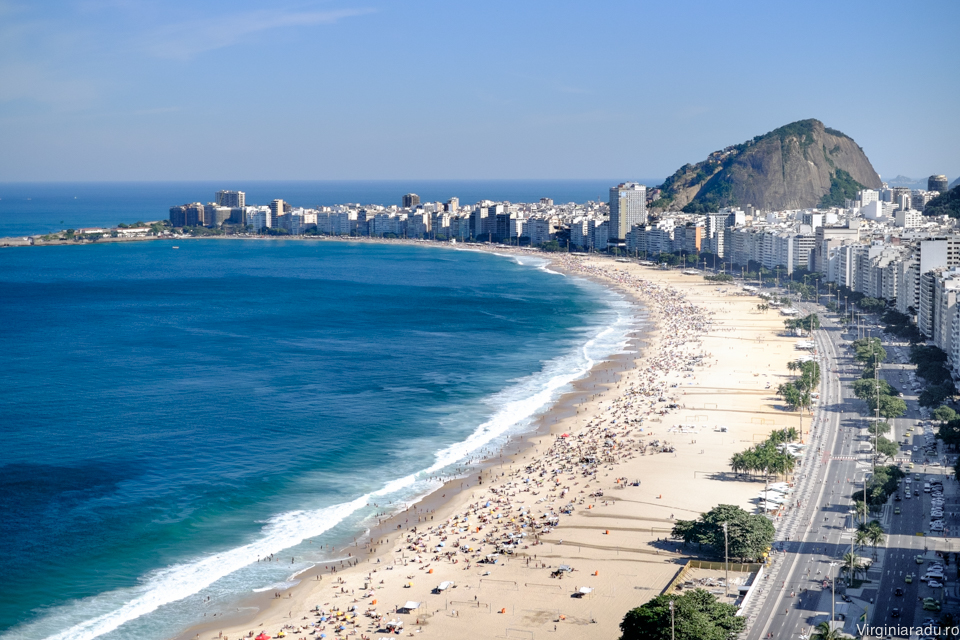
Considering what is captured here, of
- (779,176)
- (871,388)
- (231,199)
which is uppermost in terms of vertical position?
(779,176)

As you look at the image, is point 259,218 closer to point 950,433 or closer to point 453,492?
point 453,492

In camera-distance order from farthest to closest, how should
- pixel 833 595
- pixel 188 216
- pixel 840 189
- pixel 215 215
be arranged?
pixel 215 215 < pixel 188 216 < pixel 840 189 < pixel 833 595

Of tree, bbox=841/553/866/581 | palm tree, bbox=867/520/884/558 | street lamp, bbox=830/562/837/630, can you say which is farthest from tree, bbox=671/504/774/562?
palm tree, bbox=867/520/884/558

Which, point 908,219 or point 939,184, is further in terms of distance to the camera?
point 939,184

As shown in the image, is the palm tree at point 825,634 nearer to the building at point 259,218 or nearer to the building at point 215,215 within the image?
the building at point 259,218

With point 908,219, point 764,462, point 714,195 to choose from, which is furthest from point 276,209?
point 764,462

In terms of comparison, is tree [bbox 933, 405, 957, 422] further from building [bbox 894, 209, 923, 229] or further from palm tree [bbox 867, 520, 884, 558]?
building [bbox 894, 209, 923, 229]

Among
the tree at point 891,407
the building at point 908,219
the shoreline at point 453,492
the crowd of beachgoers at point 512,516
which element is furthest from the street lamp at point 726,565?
the building at point 908,219

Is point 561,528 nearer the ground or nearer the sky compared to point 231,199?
nearer the ground
